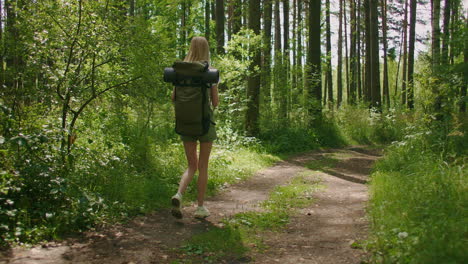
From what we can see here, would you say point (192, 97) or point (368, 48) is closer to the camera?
point (192, 97)

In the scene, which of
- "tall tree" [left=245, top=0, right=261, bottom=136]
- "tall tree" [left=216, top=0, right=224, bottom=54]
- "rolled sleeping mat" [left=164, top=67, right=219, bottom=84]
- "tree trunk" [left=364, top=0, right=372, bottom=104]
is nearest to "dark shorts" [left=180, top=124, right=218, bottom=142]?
"rolled sleeping mat" [left=164, top=67, right=219, bottom=84]

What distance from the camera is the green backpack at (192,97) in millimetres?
4520

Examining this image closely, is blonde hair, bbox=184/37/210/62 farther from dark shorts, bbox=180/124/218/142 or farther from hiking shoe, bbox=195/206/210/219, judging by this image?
hiking shoe, bbox=195/206/210/219

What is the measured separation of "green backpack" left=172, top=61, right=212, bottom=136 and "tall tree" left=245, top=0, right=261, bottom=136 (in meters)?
7.92

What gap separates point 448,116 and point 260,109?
7.07 metres

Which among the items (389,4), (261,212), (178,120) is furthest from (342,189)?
(389,4)

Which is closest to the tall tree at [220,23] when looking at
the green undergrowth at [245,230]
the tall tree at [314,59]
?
the tall tree at [314,59]

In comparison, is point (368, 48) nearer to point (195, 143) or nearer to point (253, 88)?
point (253, 88)

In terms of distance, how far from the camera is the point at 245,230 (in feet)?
14.7

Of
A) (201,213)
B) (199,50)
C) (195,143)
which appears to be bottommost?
(201,213)

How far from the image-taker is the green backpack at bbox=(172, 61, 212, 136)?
452 centimetres

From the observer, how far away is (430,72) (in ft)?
27.4

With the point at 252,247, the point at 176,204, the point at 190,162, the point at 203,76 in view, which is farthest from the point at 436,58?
the point at 176,204

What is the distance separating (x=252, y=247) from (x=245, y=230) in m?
0.52
